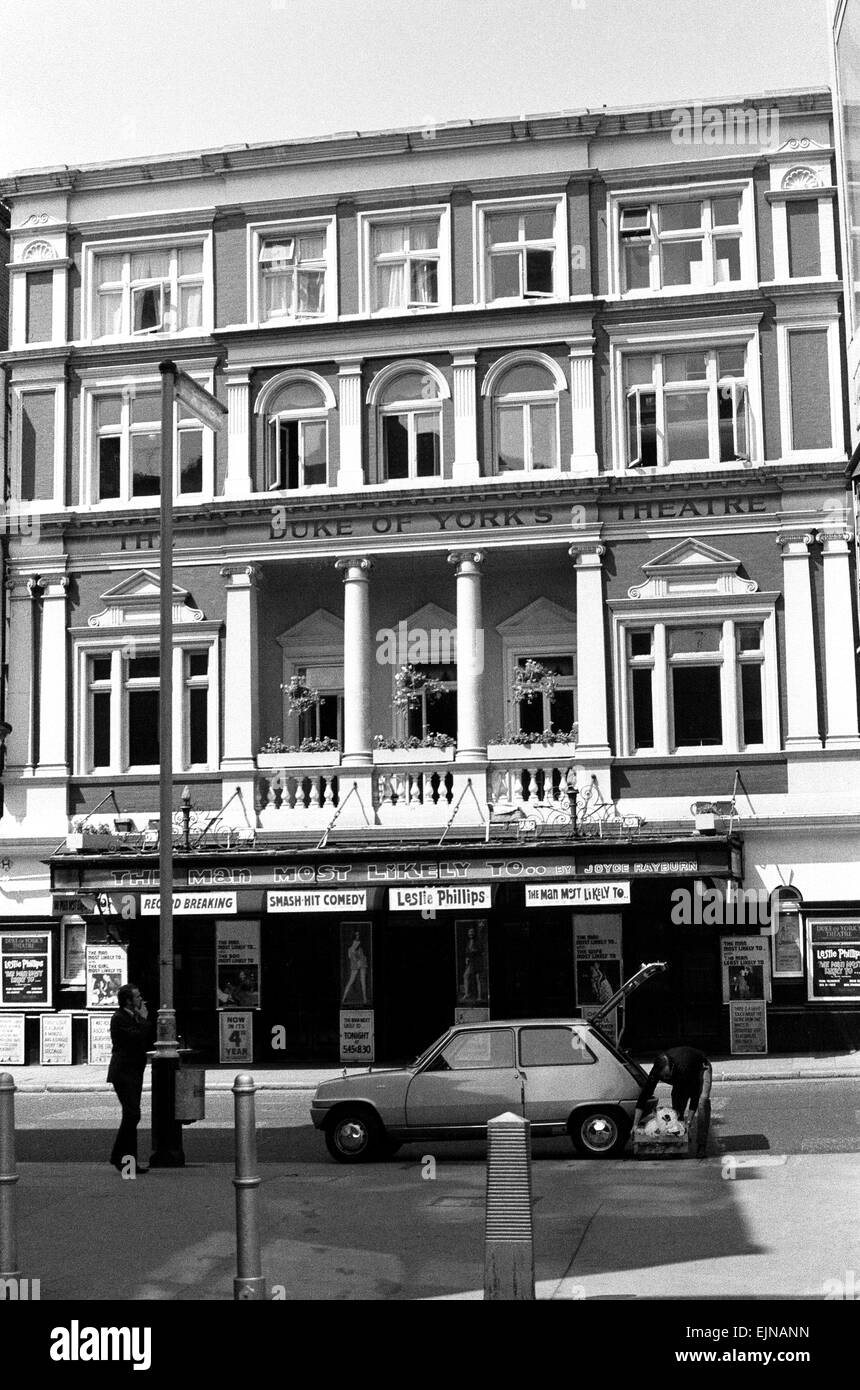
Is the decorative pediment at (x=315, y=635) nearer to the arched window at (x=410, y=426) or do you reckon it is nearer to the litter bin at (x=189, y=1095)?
the arched window at (x=410, y=426)

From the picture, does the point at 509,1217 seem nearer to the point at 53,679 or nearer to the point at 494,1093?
the point at 494,1093

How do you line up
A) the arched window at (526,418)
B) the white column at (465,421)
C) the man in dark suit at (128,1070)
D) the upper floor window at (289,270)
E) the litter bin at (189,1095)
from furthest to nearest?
the upper floor window at (289,270), the arched window at (526,418), the white column at (465,421), the man in dark suit at (128,1070), the litter bin at (189,1095)

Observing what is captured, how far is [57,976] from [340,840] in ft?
19.1

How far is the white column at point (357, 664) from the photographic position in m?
29.6

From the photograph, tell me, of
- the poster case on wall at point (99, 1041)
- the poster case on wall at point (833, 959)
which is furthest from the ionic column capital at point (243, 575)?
the poster case on wall at point (833, 959)

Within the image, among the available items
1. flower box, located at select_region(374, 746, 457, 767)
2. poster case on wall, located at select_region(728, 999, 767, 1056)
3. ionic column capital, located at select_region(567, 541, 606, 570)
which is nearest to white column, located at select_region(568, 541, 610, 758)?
ionic column capital, located at select_region(567, 541, 606, 570)

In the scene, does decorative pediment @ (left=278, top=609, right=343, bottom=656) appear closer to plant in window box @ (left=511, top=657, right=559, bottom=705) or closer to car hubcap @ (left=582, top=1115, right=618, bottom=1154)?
plant in window box @ (left=511, top=657, right=559, bottom=705)

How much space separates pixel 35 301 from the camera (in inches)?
1272

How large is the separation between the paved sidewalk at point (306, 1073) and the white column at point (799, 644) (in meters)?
5.39

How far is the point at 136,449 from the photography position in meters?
31.9

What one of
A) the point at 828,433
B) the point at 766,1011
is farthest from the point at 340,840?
the point at 828,433

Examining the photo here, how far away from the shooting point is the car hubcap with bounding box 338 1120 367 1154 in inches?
701
